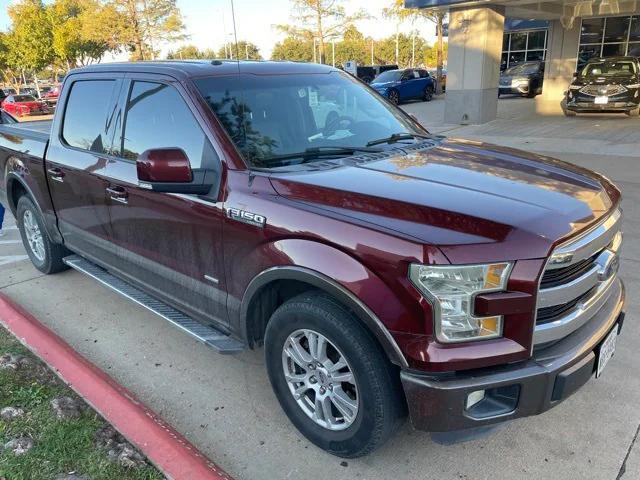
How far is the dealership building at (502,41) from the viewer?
14.8 m

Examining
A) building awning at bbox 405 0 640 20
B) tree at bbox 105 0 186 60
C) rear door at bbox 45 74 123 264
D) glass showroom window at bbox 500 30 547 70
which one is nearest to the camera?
rear door at bbox 45 74 123 264

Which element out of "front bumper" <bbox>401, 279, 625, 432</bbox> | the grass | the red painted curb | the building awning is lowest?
the grass

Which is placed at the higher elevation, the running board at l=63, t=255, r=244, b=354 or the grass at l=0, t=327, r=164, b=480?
the running board at l=63, t=255, r=244, b=354

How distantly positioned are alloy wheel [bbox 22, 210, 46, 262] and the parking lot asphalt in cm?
50

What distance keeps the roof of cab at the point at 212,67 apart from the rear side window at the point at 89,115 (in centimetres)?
17

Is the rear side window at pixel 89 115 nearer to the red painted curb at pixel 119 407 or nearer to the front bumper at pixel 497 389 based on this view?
the red painted curb at pixel 119 407

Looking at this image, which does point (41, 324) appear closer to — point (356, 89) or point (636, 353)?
point (356, 89)

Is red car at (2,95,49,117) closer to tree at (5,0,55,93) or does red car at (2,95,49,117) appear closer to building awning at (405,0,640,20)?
tree at (5,0,55,93)

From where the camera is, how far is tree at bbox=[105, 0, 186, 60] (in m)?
38.6

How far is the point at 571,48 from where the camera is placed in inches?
789

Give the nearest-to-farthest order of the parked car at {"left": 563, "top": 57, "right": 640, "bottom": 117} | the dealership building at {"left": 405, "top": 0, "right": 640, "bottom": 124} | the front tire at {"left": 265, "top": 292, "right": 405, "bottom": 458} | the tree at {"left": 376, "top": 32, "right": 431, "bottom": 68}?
the front tire at {"left": 265, "top": 292, "right": 405, "bottom": 458}, the dealership building at {"left": 405, "top": 0, "right": 640, "bottom": 124}, the parked car at {"left": 563, "top": 57, "right": 640, "bottom": 117}, the tree at {"left": 376, "top": 32, "right": 431, "bottom": 68}

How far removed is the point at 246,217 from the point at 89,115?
215cm

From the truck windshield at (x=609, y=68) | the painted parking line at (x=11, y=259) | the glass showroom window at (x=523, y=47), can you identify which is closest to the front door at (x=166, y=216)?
the painted parking line at (x=11, y=259)

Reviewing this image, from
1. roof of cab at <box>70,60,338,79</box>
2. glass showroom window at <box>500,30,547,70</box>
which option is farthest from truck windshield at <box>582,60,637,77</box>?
roof of cab at <box>70,60,338,79</box>
